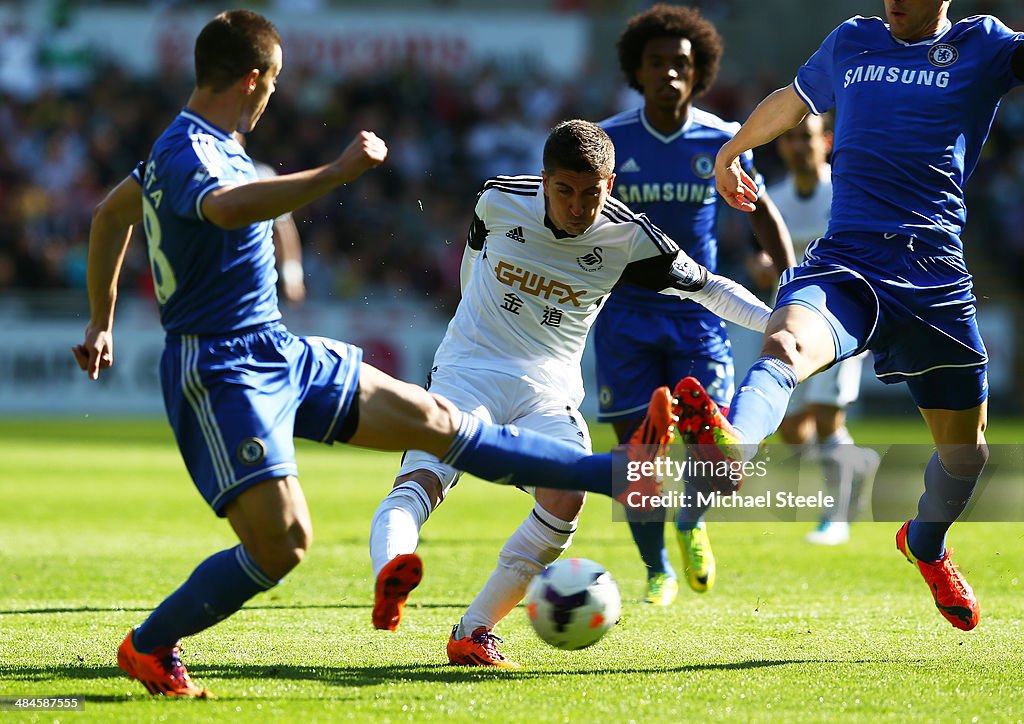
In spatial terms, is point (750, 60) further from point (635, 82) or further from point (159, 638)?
point (159, 638)

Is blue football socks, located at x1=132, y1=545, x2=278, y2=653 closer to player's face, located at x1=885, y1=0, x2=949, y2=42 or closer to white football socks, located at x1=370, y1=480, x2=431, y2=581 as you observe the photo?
white football socks, located at x1=370, y1=480, x2=431, y2=581

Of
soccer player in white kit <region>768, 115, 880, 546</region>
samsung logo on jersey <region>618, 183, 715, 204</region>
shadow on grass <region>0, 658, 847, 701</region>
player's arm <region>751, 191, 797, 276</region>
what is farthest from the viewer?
soccer player in white kit <region>768, 115, 880, 546</region>

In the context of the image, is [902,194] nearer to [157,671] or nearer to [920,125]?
[920,125]

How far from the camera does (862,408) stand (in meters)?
20.5

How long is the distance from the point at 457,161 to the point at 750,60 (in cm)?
624

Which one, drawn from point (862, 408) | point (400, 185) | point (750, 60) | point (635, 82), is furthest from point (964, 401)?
point (750, 60)

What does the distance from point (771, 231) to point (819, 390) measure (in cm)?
288

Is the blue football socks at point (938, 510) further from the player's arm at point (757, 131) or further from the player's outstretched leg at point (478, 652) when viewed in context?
the player's outstretched leg at point (478, 652)

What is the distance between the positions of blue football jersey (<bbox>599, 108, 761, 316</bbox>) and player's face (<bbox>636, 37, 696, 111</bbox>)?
0.14m

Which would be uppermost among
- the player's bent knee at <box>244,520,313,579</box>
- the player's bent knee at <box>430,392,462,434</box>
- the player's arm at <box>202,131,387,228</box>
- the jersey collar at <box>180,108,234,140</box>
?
the jersey collar at <box>180,108,234,140</box>

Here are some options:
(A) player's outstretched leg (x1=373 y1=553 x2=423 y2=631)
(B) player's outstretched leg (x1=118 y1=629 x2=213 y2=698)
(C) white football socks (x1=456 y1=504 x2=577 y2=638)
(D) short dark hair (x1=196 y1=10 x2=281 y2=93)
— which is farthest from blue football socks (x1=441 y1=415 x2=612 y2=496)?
(D) short dark hair (x1=196 y1=10 x2=281 y2=93)

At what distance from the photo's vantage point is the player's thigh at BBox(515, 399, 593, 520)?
5.24 meters

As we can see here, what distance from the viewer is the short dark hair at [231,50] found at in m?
4.46

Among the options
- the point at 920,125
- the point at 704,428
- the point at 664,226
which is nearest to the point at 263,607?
the point at 664,226
